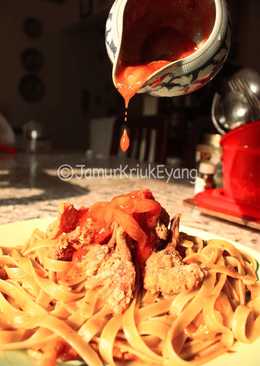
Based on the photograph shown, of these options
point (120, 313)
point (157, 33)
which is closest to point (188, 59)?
point (157, 33)

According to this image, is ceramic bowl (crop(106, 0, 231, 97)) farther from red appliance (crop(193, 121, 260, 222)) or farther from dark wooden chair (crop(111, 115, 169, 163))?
dark wooden chair (crop(111, 115, 169, 163))

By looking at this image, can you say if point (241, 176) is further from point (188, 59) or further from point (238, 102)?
point (188, 59)

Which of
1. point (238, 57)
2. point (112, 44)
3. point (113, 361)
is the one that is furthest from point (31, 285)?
point (238, 57)

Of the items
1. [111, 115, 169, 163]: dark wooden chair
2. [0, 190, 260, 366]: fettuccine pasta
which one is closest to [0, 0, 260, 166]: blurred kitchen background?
[111, 115, 169, 163]: dark wooden chair

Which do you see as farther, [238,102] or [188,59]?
[238,102]

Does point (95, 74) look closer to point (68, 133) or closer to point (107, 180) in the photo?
point (68, 133)

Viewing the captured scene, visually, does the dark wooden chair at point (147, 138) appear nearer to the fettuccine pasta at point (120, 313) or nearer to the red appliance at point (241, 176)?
the red appliance at point (241, 176)
